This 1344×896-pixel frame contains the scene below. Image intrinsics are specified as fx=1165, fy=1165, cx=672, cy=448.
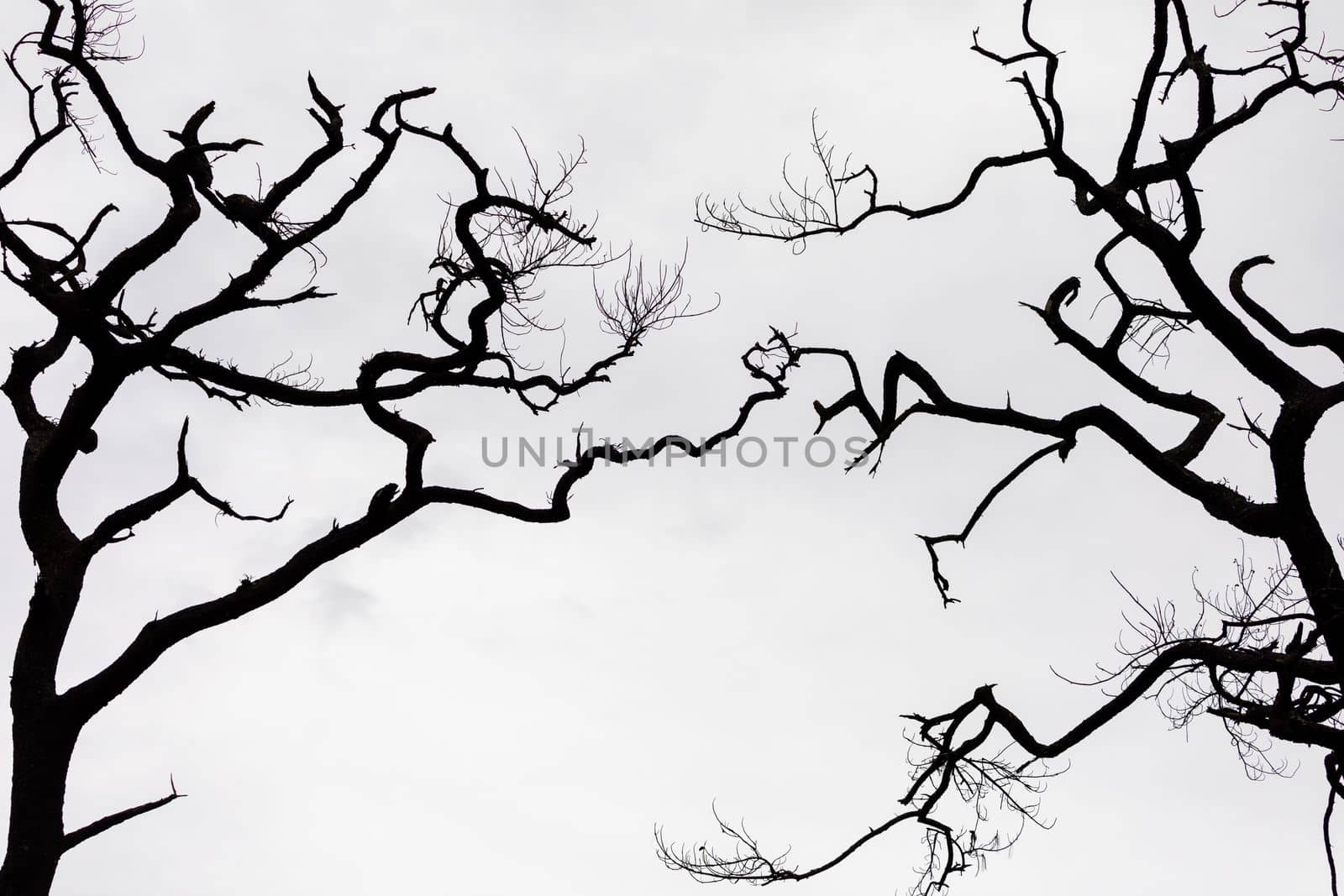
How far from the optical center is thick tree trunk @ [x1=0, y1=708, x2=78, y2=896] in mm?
9117

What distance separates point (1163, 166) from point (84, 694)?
1031 cm

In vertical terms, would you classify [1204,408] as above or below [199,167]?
below

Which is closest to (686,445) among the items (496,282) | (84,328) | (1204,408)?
(496,282)

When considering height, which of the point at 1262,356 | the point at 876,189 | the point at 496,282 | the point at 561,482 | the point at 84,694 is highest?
the point at 876,189

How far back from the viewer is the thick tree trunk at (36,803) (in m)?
9.12

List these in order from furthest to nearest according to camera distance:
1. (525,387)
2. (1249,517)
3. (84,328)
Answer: (525,387), (84,328), (1249,517)

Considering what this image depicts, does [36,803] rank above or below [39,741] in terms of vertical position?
below

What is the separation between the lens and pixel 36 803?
9328 mm

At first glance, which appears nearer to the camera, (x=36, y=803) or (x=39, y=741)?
(x=36, y=803)

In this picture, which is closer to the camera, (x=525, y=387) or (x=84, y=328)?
(x=84, y=328)

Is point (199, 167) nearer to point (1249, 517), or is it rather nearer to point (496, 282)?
point (496, 282)

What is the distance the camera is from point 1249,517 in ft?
30.6

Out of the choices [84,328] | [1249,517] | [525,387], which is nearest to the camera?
[1249,517]

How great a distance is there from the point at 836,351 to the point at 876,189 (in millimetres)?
1548
